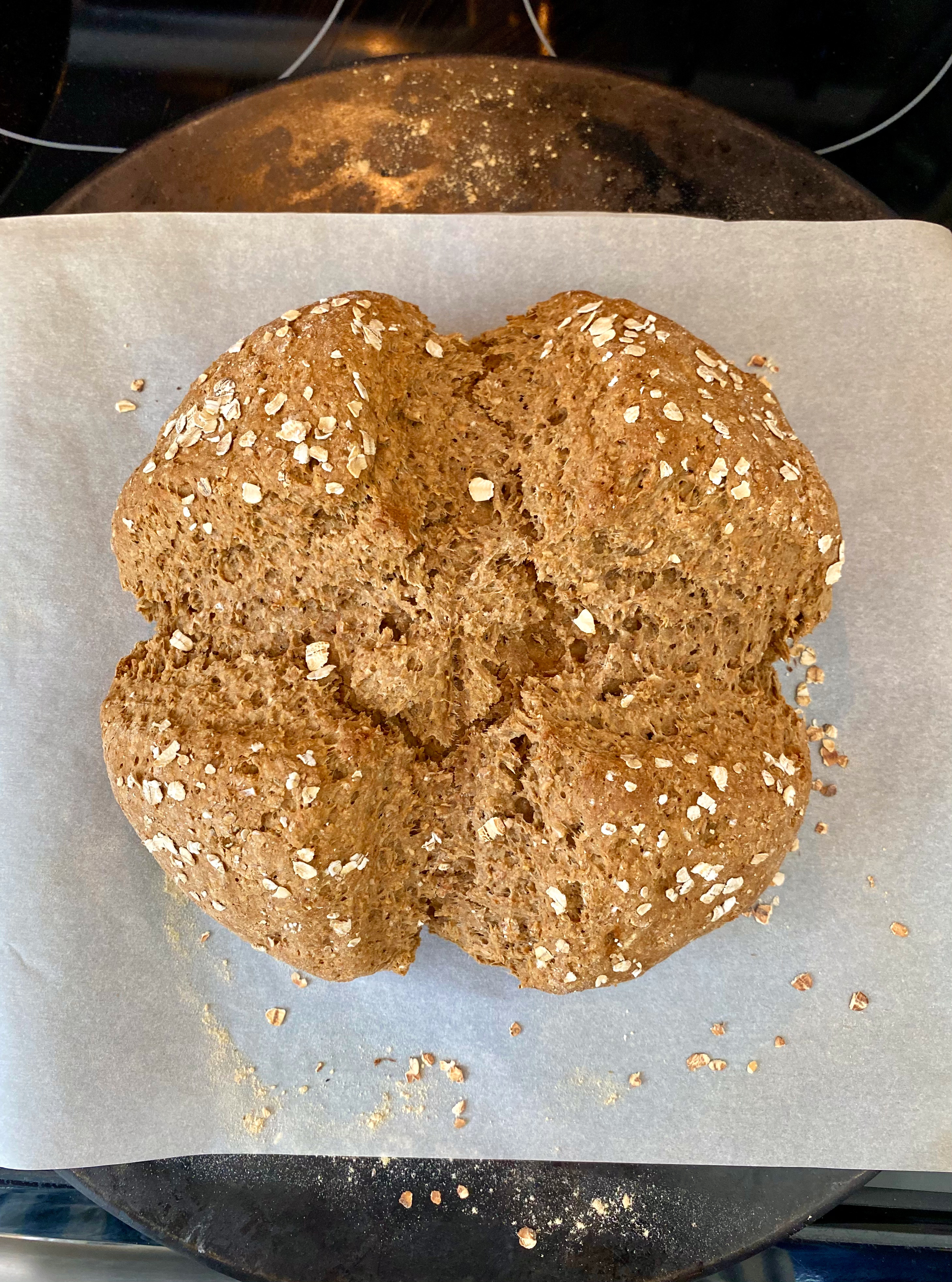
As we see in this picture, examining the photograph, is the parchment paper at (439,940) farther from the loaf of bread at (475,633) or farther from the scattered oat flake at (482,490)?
the scattered oat flake at (482,490)

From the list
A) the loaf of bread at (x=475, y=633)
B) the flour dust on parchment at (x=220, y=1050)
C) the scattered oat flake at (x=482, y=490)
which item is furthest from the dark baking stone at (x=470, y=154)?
the scattered oat flake at (x=482, y=490)

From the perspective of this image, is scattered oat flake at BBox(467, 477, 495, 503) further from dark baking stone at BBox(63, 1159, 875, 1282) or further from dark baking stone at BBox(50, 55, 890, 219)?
dark baking stone at BBox(63, 1159, 875, 1282)

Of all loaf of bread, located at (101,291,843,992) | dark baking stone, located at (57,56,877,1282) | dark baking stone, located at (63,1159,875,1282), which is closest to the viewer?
loaf of bread, located at (101,291,843,992)

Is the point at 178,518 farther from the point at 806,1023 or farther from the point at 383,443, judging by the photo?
the point at 806,1023

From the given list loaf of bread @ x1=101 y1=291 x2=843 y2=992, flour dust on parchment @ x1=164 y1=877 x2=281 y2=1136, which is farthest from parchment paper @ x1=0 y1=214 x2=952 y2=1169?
loaf of bread @ x1=101 y1=291 x2=843 y2=992

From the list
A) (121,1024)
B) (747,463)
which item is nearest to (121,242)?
(747,463)

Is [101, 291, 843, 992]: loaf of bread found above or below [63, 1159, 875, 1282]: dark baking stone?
above

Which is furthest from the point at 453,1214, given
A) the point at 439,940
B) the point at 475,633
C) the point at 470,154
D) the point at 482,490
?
the point at 470,154
